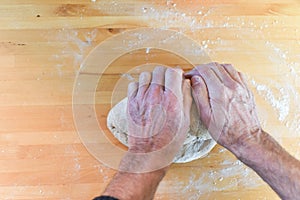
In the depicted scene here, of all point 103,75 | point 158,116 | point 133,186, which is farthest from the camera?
point 103,75

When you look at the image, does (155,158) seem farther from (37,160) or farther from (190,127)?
(37,160)

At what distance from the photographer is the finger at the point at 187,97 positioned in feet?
2.68

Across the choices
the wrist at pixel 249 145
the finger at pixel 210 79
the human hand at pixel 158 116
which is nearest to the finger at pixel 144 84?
the human hand at pixel 158 116

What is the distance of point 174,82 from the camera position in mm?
824

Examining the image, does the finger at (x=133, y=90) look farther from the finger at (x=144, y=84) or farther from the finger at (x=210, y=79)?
the finger at (x=210, y=79)

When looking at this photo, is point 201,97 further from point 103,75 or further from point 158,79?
point 103,75

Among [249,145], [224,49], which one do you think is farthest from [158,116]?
[224,49]

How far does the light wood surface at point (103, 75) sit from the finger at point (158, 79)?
0.42 ft

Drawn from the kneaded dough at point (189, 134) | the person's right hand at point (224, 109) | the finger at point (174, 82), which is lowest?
the kneaded dough at point (189, 134)

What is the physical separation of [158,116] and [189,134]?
8 cm

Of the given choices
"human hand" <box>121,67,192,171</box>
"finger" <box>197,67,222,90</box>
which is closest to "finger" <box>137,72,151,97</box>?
"human hand" <box>121,67,192,171</box>

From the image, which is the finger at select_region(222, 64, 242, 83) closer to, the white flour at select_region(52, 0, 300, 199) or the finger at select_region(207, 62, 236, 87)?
the finger at select_region(207, 62, 236, 87)

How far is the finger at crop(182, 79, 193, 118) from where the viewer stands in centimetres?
82

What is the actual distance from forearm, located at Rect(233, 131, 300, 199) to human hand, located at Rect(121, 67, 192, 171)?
5.3 inches
